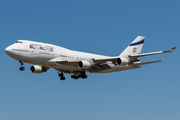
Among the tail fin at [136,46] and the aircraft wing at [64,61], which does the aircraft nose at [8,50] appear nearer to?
the aircraft wing at [64,61]

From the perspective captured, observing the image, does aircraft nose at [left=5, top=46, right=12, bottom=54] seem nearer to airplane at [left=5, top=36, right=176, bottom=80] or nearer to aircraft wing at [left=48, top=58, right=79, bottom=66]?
airplane at [left=5, top=36, right=176, bottom=80]

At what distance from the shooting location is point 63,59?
48.2m

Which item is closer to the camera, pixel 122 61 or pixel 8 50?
pixel 8 50

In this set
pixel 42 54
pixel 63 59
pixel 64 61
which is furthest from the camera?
pixel 63 59

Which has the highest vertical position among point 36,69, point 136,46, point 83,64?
point 136,46

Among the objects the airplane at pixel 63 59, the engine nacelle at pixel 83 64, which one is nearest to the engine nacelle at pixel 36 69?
the airplane at pixel 63 59

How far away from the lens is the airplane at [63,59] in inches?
1754

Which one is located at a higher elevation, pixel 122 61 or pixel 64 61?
pixel 64 61

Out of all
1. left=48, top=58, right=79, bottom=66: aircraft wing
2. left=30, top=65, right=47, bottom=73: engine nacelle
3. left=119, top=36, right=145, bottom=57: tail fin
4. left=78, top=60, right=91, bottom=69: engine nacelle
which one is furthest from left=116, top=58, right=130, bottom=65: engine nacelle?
left=30, top=65, right=47, bottom=73: engine nacelle

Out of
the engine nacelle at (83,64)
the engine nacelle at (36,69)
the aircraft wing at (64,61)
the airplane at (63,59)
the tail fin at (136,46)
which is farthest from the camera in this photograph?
the tail fin at (136,46)

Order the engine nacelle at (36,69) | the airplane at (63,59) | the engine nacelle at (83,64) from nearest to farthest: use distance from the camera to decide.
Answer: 1. the airplane at (63,59)
2. the engine nacelle at (83,64)
3. the engine nacelle at (36,69)

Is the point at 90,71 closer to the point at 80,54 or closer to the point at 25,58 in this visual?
the point at 80,54

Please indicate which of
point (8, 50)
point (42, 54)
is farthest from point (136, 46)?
point (8, 50)

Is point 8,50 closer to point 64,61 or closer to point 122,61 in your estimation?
point 64,61
